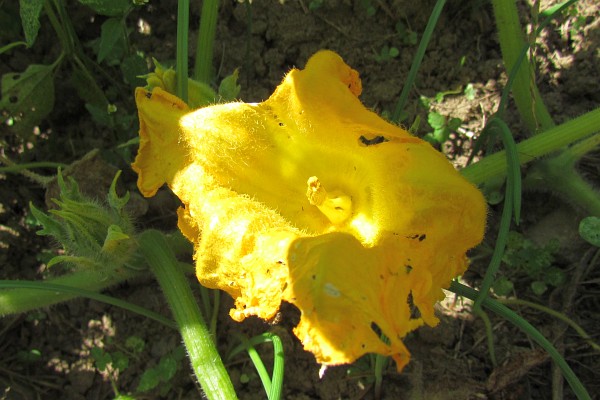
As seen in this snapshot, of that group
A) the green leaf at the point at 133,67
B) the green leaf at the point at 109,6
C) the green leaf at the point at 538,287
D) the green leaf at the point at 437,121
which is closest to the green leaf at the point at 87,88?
the green leaf at the point at 133,67

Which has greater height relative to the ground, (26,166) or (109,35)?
(109,35)

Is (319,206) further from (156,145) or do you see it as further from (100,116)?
(100,116)

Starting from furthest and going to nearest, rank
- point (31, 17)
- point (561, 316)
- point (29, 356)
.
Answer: point (29, 356)
point (561, 316)
point (31, 17)

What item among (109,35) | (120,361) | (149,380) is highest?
(109,35)

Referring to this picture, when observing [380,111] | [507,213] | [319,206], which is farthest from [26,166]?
[507,213]

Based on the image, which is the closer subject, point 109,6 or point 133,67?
point 109,6

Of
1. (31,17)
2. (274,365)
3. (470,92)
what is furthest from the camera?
(470,92)

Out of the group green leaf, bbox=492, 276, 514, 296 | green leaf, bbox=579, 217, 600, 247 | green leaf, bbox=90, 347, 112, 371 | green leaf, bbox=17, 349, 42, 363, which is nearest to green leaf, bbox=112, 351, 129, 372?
green leaf, bbox=90, 347, 112, 371
